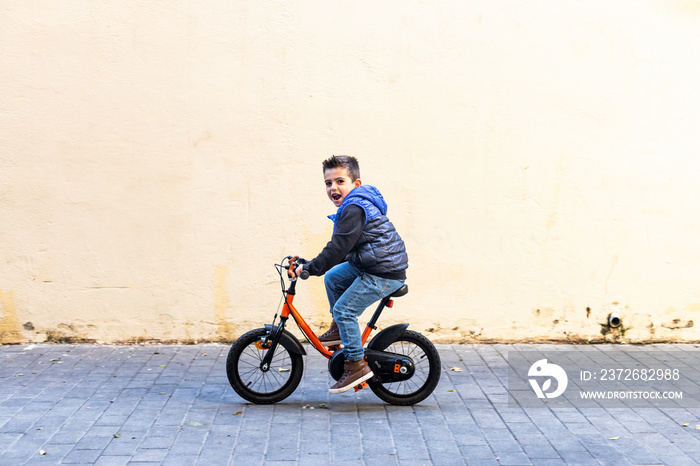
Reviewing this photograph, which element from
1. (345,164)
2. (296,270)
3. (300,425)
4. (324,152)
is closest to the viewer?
(300,425)

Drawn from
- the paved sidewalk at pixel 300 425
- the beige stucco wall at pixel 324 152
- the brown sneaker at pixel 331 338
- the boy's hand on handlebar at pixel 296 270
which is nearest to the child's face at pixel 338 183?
the boy's hand on handlebar at pixel 296 270

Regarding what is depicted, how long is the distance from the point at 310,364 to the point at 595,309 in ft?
9.19

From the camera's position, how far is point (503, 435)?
15.2 ft

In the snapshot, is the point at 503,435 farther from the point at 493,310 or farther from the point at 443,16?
the point at 443,16

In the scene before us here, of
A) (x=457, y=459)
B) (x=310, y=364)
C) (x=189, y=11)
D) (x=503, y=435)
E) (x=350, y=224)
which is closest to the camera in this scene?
(x=457, y=459)

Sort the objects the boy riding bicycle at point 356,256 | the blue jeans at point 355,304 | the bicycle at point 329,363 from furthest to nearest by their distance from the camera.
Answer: the bicycle at point 329,363, the blue jeans at point 355,304, the boy riding bicycle at point 356,256

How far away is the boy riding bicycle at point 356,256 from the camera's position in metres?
4.95

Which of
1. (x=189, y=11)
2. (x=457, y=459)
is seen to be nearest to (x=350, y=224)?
(x=457, y=459)

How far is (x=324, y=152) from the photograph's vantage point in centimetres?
697

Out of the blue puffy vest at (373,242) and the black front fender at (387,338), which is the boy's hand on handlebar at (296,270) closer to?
the blue puffy vest at (373,242)

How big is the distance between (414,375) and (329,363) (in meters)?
0.60

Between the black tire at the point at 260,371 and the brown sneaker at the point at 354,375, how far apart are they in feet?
1.18

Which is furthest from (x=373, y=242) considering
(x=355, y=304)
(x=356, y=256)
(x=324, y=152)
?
(x=324, y=152)

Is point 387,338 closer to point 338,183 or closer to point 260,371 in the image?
point 260,371
